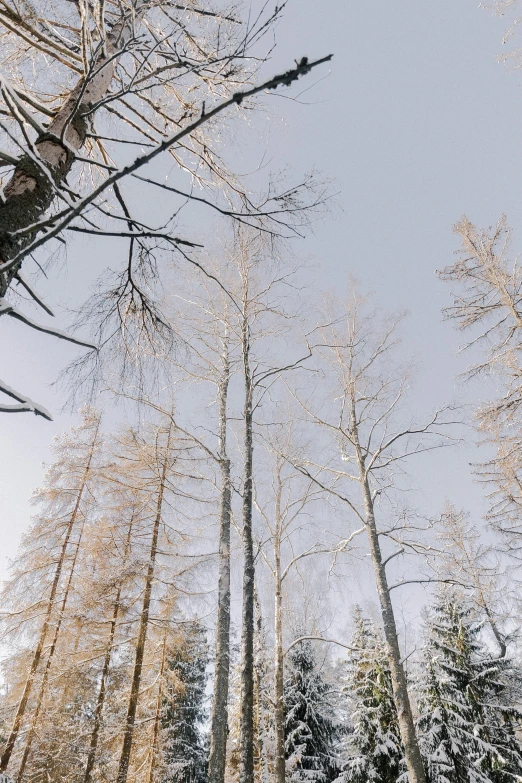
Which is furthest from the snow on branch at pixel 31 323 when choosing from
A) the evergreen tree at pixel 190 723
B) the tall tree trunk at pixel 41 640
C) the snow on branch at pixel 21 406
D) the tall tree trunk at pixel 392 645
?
the evergreen tree at pixel 190 723

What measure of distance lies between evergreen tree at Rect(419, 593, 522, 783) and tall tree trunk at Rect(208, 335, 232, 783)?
8.20 m

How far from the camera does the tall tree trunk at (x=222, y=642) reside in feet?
15.5

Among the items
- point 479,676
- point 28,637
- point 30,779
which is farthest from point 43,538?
point 479,676

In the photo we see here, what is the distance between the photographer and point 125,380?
290cm

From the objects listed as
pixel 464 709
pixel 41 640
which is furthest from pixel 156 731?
pixel 464 709

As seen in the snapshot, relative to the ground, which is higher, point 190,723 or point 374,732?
point 190,723

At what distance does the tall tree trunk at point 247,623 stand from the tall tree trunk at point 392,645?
237 cm

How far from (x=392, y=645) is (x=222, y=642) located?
2.35 metres

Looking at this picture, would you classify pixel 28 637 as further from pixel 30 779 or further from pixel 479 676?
pixel 479 676

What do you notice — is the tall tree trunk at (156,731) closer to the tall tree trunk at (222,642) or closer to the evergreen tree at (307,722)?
the tall tree trunk at (222,642)

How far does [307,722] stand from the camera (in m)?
12.5

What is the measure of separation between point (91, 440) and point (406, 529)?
34.1 ft

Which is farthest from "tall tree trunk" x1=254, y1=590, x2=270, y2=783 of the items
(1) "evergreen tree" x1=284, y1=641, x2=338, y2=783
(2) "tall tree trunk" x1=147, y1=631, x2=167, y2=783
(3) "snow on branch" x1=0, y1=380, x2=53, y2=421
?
(3) "snow on branch" x1=0, y1=380, x2=53, y2=421

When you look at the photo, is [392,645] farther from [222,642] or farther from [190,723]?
[190,723]
